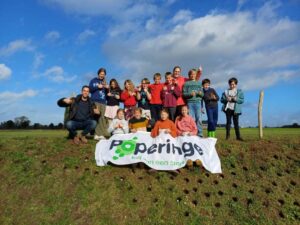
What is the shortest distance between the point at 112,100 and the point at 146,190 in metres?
4.22

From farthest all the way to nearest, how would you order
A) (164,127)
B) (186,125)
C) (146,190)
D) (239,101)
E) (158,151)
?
(239,101) → (186,125) → (164,127) → (158,151) → (146,190)

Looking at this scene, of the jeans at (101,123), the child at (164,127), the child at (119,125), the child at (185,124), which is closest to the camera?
the child at (164,127)

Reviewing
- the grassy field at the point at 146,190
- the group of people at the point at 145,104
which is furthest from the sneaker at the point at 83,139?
the grassy field at the point at 146,190

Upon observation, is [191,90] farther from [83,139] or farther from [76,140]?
[76,140]

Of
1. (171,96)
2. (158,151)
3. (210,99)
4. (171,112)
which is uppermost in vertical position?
(171,96)

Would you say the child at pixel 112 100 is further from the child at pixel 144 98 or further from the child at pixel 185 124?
the child at pixel 185 124

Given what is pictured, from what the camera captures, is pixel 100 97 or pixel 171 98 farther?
pixel 100 97

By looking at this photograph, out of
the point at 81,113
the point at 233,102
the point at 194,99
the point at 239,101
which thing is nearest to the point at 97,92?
the point at 81,113

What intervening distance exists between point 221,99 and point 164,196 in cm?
493

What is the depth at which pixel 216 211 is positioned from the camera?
7.88 m

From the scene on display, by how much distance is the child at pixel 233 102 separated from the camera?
1152 cm

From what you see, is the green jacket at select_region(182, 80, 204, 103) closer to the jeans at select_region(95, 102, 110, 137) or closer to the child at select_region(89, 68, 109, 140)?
the child at select_region(89, 68, 109, 140)

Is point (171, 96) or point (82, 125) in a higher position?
point (171, 96)

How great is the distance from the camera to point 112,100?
11.7m
